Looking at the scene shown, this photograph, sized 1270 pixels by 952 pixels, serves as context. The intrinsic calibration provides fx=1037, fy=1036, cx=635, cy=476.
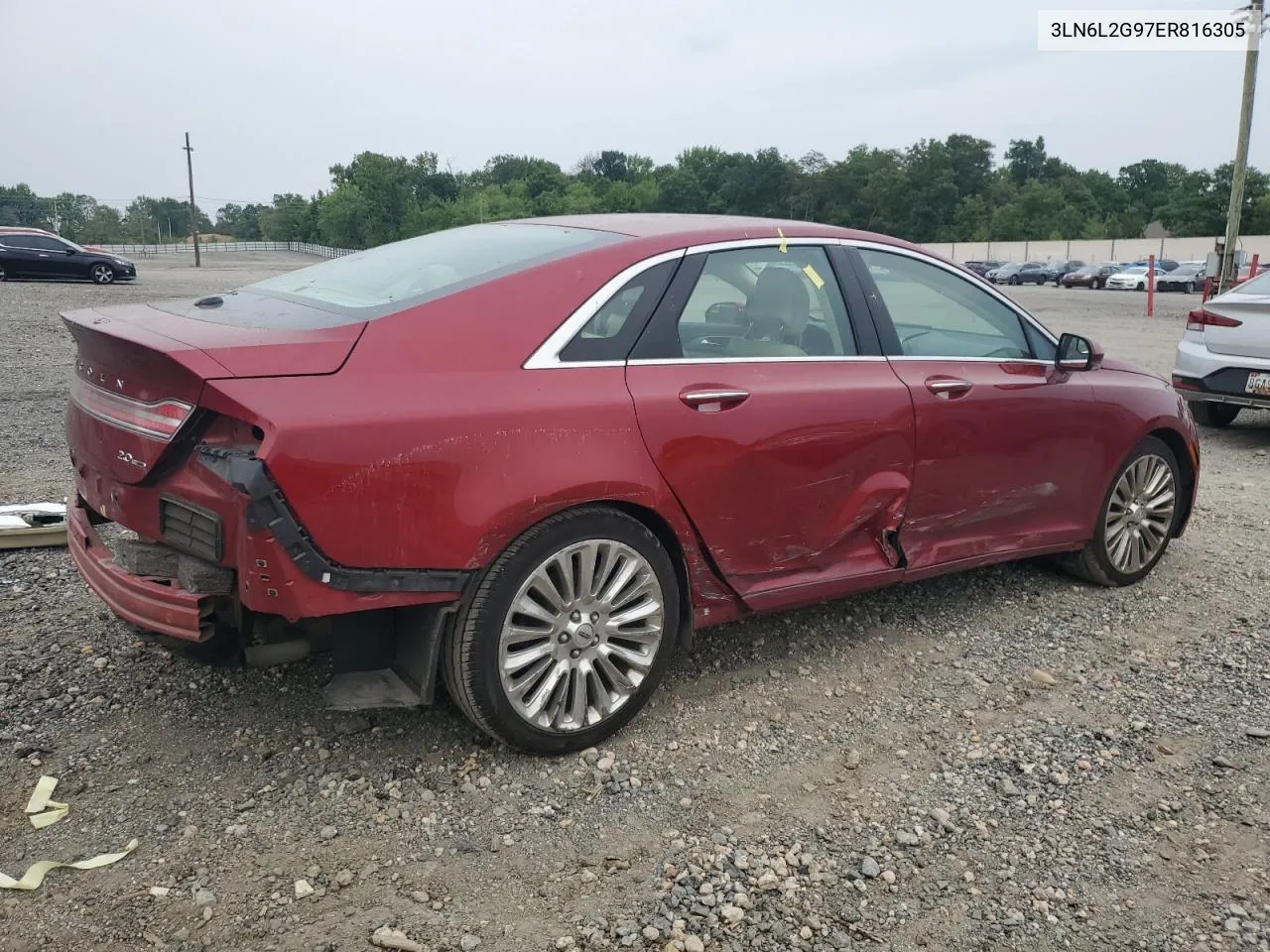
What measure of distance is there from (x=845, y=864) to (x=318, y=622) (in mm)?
1597

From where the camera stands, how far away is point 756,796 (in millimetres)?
3062

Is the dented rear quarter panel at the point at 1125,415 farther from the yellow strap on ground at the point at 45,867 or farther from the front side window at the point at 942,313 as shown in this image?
the yellow strap on ground at the point at 45,867

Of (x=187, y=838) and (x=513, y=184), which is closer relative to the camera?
(x=187, y=838)

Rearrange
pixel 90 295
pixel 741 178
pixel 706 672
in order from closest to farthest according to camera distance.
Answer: pixel 706 672, pixel 90 295, pixel 741 178

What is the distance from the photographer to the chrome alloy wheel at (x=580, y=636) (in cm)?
302

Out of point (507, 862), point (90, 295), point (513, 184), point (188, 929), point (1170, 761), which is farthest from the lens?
point (513, 184)

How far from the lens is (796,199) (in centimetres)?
9212

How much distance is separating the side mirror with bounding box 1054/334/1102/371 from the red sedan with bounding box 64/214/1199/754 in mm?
250

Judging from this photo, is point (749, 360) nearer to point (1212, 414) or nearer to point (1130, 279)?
point (1212, 414)

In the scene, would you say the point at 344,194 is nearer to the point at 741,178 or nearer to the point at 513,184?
the point at 513,184

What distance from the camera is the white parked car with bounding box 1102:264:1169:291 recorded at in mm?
44125

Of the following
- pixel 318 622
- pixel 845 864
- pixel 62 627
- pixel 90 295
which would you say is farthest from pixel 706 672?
pixel 90 295

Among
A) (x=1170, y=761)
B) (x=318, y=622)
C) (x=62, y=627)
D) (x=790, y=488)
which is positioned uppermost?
(x=790, y=488)

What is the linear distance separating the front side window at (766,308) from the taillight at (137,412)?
152 cm
